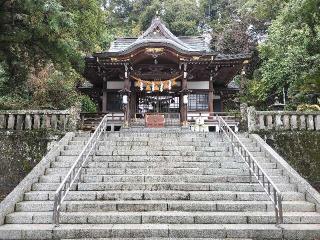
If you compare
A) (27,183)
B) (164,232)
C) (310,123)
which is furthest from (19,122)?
(310,123)

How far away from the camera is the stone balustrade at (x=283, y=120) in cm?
979

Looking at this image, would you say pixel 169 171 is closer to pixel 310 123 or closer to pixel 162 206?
pixel 162 206

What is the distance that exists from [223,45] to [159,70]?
16315 millimetres

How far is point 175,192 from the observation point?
6781 millimetres

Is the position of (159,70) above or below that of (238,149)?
above

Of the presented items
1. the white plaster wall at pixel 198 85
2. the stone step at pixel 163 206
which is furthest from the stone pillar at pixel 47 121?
the white plaster wall at pixel 198 85

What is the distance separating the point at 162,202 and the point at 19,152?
16.6 ft

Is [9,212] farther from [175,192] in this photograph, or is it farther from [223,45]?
[223,45]

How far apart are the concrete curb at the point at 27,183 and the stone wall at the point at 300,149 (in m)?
6.11

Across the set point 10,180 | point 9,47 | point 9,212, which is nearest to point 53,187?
point 9,212

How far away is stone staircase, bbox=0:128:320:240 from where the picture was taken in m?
5.42

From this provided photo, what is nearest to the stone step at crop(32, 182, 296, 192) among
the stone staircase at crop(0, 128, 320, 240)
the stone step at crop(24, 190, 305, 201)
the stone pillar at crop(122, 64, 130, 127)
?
the stone staircase at crop(0, 128, 320, 240)

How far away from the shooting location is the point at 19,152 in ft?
30.4

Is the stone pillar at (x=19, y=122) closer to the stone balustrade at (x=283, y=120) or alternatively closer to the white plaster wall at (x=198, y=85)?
the stone balustrade at (x=283, y=120)
